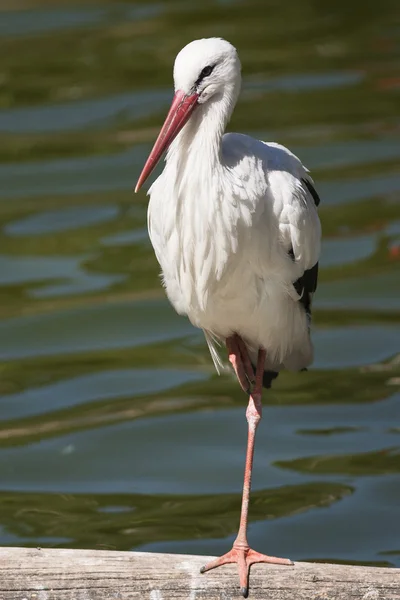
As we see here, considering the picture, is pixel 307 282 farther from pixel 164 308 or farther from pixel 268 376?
pixel 164 308

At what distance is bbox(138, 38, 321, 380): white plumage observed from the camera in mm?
5613

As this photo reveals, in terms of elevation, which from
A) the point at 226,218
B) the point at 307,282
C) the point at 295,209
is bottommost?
the point at 307,282

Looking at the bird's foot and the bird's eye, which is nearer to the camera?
the bird's foot

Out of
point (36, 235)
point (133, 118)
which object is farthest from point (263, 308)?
point (133, 118)

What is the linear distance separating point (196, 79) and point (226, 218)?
2.12 feet

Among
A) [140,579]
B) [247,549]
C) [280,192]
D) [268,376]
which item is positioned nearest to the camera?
[140,579]

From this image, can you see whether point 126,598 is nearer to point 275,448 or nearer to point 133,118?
point 275,448

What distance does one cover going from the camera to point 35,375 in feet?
35.5

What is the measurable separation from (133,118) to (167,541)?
7890mm

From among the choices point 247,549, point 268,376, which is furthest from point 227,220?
point 268,376

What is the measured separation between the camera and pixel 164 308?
11.9m

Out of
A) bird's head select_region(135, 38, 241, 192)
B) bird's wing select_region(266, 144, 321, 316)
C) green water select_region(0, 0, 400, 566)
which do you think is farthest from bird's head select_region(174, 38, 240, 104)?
green water select_region(0, 0, 400, 566)

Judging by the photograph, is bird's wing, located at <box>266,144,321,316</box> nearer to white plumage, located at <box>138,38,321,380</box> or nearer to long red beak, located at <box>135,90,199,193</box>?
white plumage, located at <box>138,38,321,380</box>

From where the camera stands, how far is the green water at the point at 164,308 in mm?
8883
